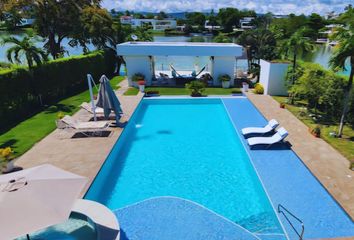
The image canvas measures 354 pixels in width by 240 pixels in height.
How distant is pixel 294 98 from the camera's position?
2006 centimetres

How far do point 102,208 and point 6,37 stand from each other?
1492cm

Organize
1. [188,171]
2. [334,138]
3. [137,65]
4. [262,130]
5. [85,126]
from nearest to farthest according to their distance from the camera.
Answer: [188,171] → [334,138] → [262,130] → [85,126] → [137,65]

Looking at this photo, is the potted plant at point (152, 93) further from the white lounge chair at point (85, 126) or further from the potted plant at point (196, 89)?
the white lounge chair at point (85, 126)

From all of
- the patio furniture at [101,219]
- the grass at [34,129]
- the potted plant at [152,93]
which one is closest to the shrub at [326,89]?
the potted plant at [152,93]

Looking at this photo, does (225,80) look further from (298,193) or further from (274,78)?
(298,193)

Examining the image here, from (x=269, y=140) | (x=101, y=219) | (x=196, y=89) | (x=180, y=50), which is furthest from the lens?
(x=180, y=50)

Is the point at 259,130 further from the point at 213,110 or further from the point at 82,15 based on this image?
the point at 82,15

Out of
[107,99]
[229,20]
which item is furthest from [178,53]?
[229,20]

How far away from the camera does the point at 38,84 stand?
61.7 ft

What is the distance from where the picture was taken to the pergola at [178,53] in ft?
80.7

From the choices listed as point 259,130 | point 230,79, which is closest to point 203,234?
point 259,130

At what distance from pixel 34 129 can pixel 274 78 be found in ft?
57.9

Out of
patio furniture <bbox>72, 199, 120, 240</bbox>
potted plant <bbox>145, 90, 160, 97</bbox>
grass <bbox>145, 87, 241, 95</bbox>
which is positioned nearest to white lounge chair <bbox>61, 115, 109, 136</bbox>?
patio furniture <bbox>72, 199, 120, 240</bbox>

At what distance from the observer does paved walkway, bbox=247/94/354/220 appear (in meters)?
8.98
